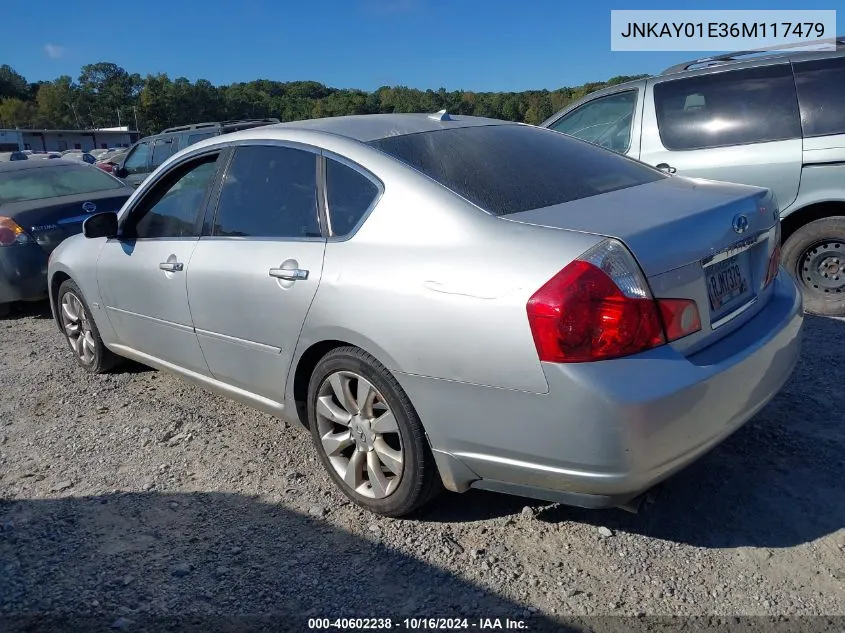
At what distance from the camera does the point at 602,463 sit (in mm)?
2145

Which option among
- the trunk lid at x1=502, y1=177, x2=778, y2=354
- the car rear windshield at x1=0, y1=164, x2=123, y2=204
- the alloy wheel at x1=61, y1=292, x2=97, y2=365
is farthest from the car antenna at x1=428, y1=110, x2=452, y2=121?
the car rear windshield at x1=0, y1=164, x2=123, y2=204

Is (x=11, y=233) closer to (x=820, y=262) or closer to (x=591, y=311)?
(x=591, y=311)

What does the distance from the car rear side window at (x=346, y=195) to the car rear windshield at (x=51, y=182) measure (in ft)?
17.5

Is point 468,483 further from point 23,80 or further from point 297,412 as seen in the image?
point 23,80

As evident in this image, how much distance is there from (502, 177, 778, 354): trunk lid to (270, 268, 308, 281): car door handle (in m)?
0.88

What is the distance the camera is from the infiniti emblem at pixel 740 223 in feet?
8.25

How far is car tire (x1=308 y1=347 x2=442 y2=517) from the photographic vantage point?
2582 millimetres

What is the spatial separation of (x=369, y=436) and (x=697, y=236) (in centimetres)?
143

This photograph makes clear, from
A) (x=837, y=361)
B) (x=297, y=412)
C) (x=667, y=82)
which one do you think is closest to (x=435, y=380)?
(x=297, y=412)

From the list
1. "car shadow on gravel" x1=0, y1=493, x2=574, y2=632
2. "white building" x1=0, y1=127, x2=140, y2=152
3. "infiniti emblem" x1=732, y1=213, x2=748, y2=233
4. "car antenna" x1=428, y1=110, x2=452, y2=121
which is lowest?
"car shadow on gravel" x1=0, y1=493, x2=574, y2=632

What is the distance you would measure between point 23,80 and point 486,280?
525 ft

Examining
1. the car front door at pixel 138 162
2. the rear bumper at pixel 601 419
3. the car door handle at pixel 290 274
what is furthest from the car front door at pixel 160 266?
the car front door at pixel 138 162

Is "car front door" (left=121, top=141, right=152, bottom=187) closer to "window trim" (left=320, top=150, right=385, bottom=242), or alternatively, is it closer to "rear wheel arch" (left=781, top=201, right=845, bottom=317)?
"window trim" (left=320, top=150, right=385, bottom=242)

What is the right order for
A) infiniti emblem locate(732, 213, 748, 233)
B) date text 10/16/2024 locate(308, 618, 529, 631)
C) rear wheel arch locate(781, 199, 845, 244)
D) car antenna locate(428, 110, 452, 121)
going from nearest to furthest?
date text 10/16/2024 locate(308, 618, 529, 631)
infiniti emblem locate(732, 213, 748, 233)
car antenna locate(428, 110, 452, 121)
rear wheel arch locate(781, 199, 845, 244)
